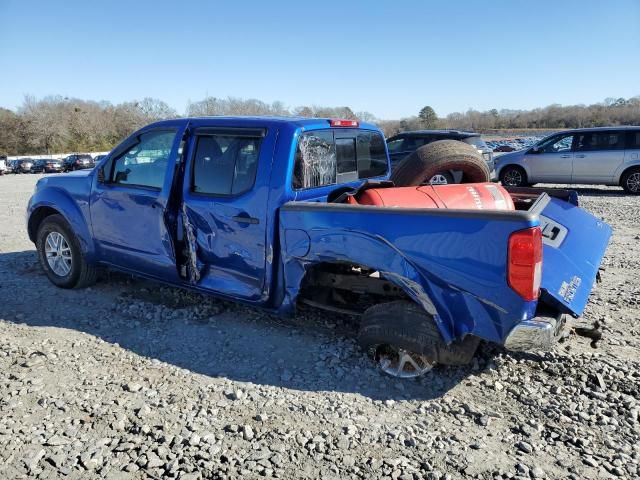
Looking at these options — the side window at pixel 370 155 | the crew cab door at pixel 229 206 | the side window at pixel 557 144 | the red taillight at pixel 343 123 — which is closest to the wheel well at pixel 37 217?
the crew cab door at pixel 229 206

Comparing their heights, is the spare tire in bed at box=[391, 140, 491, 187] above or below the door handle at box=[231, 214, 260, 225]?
above

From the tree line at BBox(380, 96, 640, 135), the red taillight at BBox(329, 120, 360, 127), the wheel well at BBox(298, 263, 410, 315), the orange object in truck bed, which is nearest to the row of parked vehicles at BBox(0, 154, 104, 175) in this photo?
the tree line at BBox(380, 96, 640, 135)

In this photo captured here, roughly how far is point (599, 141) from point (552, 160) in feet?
4.04

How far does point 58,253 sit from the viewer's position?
17.9 ft

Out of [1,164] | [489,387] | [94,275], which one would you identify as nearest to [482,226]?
[489,387]

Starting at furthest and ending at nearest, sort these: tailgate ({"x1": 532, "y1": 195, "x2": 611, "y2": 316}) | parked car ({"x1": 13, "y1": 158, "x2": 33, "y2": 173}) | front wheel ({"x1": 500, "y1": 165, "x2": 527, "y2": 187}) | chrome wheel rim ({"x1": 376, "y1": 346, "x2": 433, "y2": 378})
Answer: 1. parked car ({"x1": 13, "y1": 158, "x2": 33, "y2": 173})
2. front wheel ({"x1": 500, "y1": 165, "x2": 527, "y2": 187})
3. chrome wheel rim ({"x1": 376, "y1": 346, "x2": 433, "y2": 378})
4. tailgate ({"x1": 532, "y1": 195, "x2": 611, "y2": 316})

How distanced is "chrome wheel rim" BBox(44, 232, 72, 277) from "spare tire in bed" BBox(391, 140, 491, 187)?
3.62 m

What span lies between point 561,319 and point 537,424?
686 mm

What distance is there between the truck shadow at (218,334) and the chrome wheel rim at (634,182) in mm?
11846

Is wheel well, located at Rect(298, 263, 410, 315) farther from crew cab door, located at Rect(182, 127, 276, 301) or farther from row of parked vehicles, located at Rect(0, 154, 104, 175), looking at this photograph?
row of parked vehicles, located at Rect(0, 154, 104, 175)

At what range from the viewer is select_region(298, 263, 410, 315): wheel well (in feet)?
12.0

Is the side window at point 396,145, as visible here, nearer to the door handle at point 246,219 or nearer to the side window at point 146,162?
the side window at point 146,162

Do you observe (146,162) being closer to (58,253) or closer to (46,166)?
(58,253)

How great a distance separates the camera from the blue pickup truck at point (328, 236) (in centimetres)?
302
